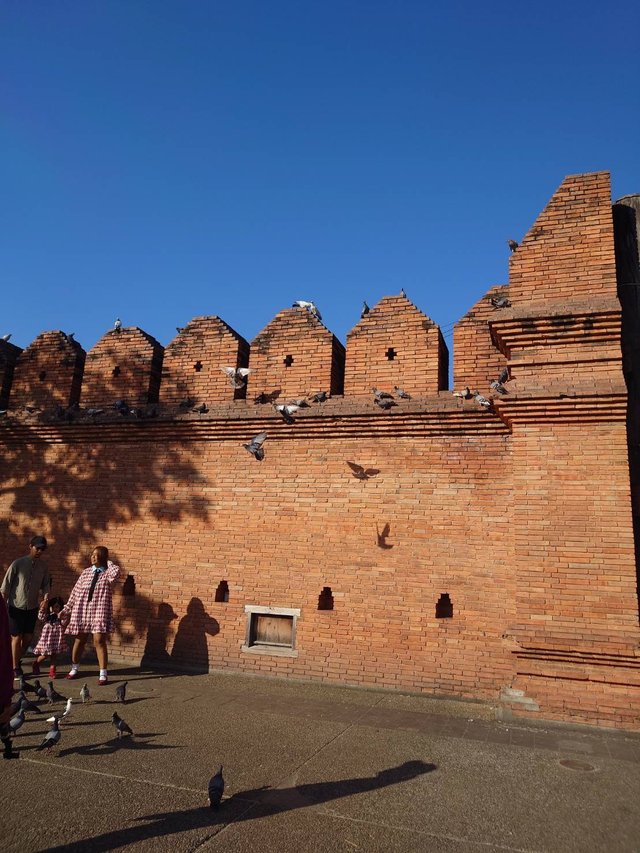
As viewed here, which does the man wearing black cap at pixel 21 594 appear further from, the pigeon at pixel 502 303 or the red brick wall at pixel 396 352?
the pigeon at pixel 502 303

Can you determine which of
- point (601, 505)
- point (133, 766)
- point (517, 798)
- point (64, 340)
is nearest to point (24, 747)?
point (133, 766)

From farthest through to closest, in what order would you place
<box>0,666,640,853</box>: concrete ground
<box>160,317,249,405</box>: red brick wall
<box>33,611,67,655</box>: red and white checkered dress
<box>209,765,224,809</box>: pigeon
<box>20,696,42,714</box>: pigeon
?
<box>160,317,249,405</box>: red brick wall
<box>33,611,67,655</box>: red and white checkered dress
<box>20,696,42,714</box>: pigeon
<box>209,765,224,809</box>: pigeon
<box>0,666,640,853</box>: concrete ground

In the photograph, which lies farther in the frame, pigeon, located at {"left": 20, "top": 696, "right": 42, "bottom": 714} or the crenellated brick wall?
the crenellated brick wall

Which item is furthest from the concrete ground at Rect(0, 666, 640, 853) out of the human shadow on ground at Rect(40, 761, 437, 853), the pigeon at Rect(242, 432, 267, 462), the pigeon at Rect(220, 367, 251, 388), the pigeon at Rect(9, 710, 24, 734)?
the pigeon at Rect(220, 367, 251, 388)

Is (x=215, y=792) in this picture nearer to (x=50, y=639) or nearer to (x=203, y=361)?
(x=50, y=639)

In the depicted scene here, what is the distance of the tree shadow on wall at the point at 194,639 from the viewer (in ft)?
24.5

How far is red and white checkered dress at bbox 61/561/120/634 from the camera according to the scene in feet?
22.9

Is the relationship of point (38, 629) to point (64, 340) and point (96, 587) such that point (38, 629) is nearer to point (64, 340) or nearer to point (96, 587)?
point (96, 587)

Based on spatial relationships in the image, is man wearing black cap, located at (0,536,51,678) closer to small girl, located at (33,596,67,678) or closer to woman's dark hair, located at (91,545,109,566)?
small girl, located at (33,596,67,678)

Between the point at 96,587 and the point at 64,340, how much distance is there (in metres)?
4.46

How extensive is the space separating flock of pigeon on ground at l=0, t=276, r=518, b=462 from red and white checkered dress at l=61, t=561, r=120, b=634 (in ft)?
7.65

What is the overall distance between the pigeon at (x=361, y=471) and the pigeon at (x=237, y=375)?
6.78ft

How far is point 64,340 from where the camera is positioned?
9.66 metres

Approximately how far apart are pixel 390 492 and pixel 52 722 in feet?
13.7
